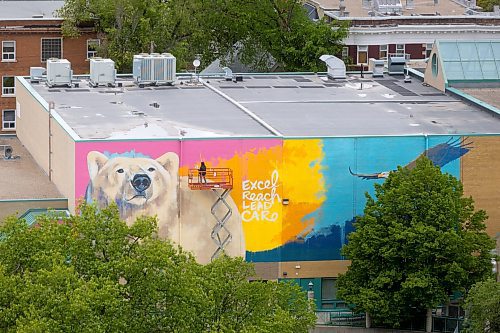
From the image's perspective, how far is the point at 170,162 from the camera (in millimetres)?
85562

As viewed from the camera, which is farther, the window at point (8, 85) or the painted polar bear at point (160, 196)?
the window at point (8, 85)

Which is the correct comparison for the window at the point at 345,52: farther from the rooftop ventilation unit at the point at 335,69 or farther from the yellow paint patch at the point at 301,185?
the yellow paint patch at the point at 301,185

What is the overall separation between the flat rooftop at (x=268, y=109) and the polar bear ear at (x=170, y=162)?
4.42 ft

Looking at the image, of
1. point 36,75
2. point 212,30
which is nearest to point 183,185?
point 36,75

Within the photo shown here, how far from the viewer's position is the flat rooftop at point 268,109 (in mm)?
89375

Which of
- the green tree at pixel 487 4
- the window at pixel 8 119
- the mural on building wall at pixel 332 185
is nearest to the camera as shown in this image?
the mural on building wall at pixel 332 185

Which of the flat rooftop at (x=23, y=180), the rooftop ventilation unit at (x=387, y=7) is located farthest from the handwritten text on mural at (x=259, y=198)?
the rooftop ventilation unit at (x=387, y=7)

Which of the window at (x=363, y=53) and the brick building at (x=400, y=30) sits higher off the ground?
the brick building at (x=400, y=30)

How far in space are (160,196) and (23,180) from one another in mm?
9455

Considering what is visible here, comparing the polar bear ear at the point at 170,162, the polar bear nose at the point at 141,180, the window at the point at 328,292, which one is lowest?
the window at the point at 328,292

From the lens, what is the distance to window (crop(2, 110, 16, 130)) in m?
129

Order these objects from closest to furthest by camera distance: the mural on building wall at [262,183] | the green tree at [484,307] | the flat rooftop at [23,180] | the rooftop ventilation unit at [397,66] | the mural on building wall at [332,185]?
the green tree at [484,307] → the mural on building wall at [262,183] → the mural on building wall at [332,185] → the flat rooftop at [23,180] → the rooftop ventilation unit at [397,66]

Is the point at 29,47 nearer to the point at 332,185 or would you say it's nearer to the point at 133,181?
the point at 133,181

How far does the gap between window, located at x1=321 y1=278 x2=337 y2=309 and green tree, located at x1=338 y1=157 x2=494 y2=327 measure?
3.36 m
